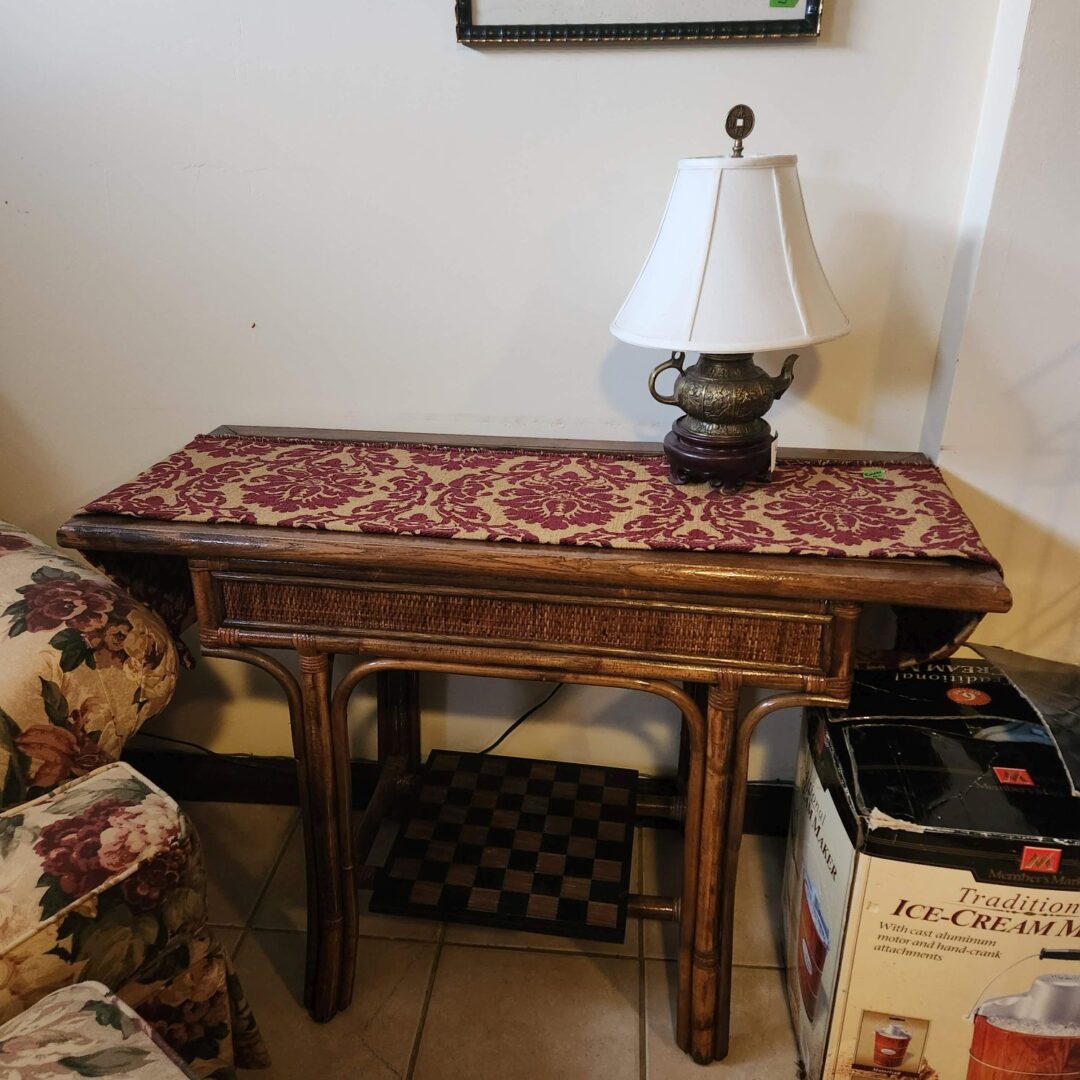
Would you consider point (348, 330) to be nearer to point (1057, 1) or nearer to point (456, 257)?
point (456, 257)

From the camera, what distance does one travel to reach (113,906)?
91 cm

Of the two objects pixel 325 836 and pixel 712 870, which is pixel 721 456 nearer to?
pixel 712 870

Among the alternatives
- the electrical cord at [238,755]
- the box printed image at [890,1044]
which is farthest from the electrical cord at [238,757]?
the box printed image at [890,1044]

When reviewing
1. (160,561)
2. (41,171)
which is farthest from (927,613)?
(41,171)

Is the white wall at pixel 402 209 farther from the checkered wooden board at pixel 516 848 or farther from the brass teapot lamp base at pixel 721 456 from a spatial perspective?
the checkered wooden board at pixel 516 848

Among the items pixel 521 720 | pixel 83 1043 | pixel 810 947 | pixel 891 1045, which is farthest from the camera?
pixel 521 720

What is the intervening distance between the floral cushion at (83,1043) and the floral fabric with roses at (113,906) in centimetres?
6

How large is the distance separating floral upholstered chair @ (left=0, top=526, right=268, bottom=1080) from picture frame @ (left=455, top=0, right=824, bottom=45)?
885 millimetres

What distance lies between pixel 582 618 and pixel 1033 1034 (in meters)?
0.72

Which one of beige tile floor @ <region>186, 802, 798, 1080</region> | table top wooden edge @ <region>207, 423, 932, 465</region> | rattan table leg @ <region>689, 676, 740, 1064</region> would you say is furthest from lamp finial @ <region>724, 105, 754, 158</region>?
beige tile floor @ <region>186, 802, 798, 1080</region>

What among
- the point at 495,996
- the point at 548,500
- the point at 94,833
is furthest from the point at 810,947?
the point at 94,833

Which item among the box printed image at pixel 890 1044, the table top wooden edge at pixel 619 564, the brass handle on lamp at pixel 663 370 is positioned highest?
the brass handle on lamp at pixel 663 370

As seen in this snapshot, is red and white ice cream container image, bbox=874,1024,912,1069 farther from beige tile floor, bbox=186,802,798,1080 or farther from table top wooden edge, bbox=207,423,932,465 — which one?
table top wooden edge, bbox=207,423,932,465

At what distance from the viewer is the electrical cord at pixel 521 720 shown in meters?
1.70
